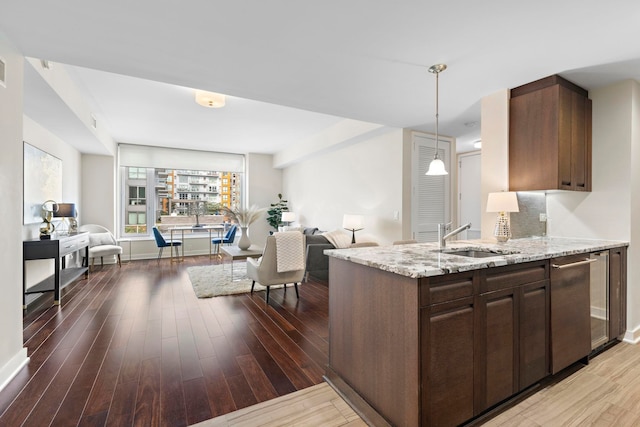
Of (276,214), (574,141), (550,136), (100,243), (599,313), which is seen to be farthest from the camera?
(276,214)

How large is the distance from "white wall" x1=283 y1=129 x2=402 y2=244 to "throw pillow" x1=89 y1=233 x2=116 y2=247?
4130 millimetres

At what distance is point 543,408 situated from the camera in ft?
5.89

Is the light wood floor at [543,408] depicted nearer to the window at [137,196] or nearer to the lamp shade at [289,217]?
the lamp shade at [289,217]

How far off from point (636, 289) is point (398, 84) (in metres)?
2.96

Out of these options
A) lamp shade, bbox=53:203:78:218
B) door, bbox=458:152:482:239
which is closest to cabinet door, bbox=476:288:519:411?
door, bbox=458:152:482:239

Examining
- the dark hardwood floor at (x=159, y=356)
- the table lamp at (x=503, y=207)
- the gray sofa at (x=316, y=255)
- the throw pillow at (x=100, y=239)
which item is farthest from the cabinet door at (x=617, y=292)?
the throw pillow at (x=100, y=239)

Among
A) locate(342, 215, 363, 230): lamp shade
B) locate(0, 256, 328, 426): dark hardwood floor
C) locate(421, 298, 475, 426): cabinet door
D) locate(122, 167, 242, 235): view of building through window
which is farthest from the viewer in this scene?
locate(122, 167, 242, 235): view of building through window

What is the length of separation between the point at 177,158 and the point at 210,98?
13.6 ft

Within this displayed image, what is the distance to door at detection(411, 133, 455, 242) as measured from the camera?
4.71 meters

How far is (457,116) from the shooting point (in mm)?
3898

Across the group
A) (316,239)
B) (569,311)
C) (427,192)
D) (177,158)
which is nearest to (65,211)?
(177,158)

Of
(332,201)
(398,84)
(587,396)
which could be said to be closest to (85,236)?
(332,201)

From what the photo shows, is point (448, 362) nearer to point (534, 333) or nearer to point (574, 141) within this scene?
point (534, 333)

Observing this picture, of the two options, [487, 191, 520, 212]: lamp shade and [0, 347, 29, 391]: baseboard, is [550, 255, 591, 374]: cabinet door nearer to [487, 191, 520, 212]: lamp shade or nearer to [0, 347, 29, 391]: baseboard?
[487, 191, 520, 212]: lamp shade
